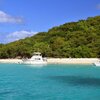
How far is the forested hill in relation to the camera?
9950 cm

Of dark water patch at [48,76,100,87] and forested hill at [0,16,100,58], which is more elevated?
forested hill at [0,16,100,58]

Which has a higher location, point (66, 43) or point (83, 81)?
point (66, 43)

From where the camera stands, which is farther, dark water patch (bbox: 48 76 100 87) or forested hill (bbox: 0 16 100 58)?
forested hill (bbox: 0 16 100 58)

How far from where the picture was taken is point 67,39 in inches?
4715

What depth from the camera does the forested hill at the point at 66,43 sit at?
99.5 meters

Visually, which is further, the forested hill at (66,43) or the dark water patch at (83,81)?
the forested hill at (66,43)

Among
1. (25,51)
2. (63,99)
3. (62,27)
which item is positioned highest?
(62,27)

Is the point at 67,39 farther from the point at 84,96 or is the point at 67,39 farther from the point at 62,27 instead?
the point at 84,96

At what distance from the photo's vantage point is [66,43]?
111 m

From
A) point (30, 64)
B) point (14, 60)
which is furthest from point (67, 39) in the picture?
point (30, 64)

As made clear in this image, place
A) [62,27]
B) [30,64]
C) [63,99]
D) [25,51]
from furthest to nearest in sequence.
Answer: [62,27] < [25,51] < [30,64] < [63,99]

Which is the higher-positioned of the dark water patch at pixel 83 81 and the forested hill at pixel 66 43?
the forested hill at pixel 66 43

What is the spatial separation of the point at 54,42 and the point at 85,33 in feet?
37.2

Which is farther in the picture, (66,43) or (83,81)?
(66,43)
